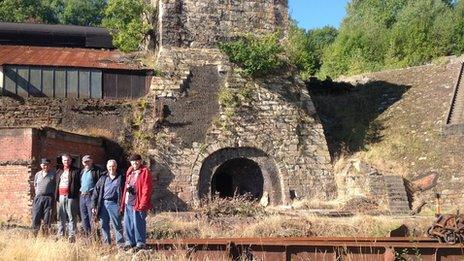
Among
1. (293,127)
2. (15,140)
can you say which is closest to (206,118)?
(293,127)

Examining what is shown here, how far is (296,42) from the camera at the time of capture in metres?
23.2

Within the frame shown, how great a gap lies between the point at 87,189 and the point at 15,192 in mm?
6639

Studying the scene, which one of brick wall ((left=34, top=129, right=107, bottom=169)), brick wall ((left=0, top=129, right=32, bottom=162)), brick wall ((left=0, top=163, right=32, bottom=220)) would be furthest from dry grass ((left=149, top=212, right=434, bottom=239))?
brick wall ((left=0, top=129, right=32, bottom=162))

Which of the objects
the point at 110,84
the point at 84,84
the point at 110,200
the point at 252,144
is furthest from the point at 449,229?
the point at 84,84

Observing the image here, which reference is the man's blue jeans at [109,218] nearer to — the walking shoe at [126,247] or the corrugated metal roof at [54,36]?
the walking shoe at [126,247]

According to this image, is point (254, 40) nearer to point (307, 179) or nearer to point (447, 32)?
point (307, 179)

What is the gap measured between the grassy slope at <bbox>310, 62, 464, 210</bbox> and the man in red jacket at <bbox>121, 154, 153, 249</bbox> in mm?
13466

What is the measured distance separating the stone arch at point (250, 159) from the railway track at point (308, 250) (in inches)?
378

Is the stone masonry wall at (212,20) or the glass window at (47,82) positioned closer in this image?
the glass window at (47,82)

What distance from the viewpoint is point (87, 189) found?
38.5 feet

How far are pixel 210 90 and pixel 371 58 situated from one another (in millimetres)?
21573

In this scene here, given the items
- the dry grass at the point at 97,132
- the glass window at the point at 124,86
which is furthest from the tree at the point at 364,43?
the dry grass at the point at 97,132

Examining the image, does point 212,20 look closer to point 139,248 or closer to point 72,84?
point 72,84

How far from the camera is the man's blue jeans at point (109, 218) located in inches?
425
